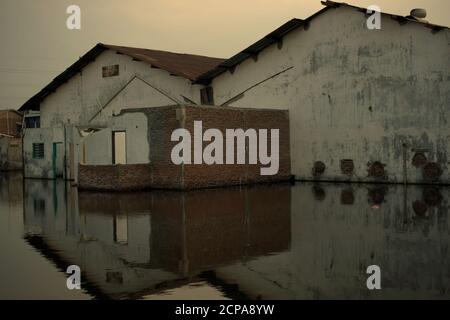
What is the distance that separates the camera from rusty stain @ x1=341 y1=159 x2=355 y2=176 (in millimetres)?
22375

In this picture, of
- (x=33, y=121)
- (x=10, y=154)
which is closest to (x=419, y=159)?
(x=10, y=154)

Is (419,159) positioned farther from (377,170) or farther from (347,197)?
(347,197)

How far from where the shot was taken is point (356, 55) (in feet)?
72.5

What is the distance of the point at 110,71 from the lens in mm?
29062

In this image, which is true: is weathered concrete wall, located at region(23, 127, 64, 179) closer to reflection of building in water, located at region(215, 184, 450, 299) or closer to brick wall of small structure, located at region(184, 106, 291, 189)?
brick wall of small structure, located at region(184, 106, 291, 189)

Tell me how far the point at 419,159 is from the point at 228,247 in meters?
13.5

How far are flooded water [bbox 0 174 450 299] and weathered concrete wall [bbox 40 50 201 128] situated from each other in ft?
37.3

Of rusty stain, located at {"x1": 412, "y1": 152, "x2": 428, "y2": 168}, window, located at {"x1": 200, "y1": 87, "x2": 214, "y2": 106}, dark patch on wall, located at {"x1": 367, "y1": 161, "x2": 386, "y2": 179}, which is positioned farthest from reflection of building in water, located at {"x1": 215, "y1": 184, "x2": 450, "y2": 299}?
window, located at {"x1": 200, "y1": 87, "x2": 214, "y2": 106}

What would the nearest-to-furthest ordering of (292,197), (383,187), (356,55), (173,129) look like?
1. (292,197)
2. (173,129)
3. (383,187)
4. (356,55)

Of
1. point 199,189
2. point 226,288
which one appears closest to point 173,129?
point 199,189

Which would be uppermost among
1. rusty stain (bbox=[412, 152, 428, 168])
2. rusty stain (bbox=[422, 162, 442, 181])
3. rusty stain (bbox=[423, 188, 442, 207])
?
rusty stain (bbox=[412, 152, 428, 168])

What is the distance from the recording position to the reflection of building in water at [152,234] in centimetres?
752

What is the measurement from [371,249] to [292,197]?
321 inches
